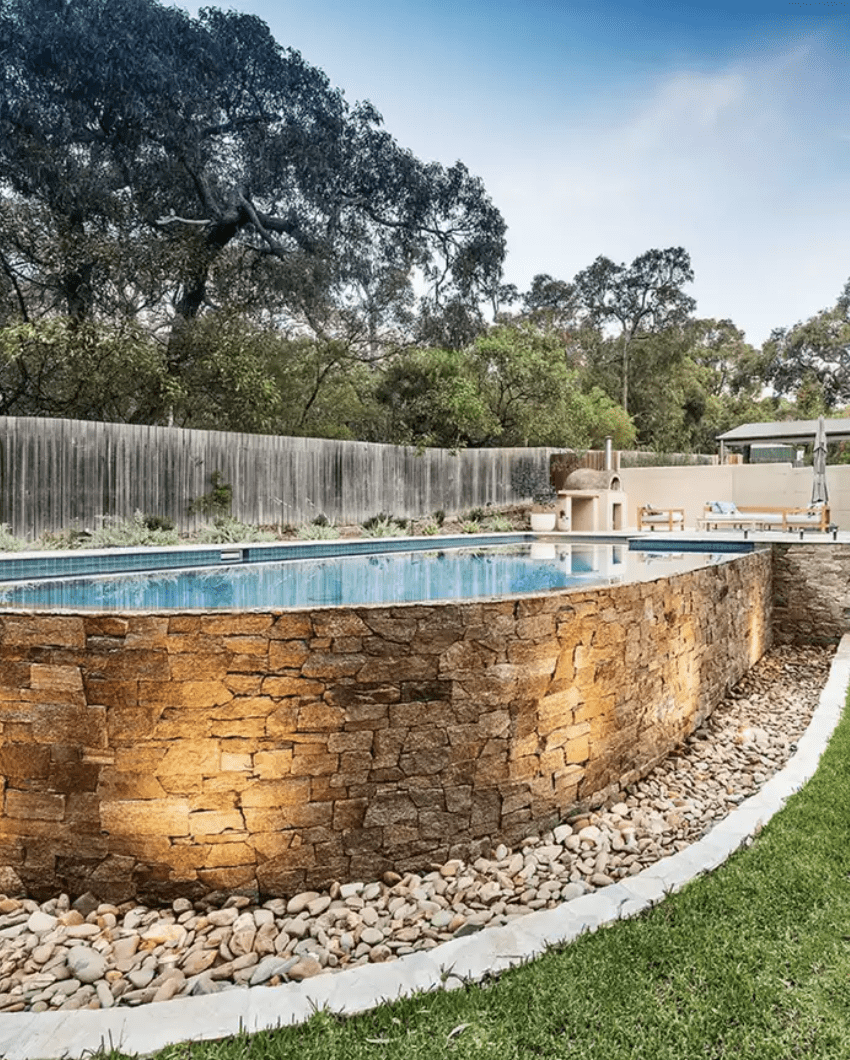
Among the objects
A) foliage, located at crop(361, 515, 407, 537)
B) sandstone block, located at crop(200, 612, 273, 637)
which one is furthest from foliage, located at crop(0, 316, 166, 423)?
sandstone block, located at crop(200, 612, 273, 637)

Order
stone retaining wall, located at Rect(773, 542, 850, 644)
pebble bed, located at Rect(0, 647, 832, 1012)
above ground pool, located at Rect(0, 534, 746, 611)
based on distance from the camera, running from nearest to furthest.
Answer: pebble bed, located at Rect(0, 647, 832, 1012)
above ground pool, located at Rect(0, 534, 746, 611)
stone retaining wall, located at Rect(773, 542, 850, 644)

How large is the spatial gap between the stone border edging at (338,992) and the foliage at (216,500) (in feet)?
32.7

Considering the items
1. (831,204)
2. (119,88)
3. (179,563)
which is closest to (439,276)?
(119,88)

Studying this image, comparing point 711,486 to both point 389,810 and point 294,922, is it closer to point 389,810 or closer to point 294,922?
point 389,810

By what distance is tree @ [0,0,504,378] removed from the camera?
1255 cm

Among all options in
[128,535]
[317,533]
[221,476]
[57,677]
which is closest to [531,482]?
[317,533]

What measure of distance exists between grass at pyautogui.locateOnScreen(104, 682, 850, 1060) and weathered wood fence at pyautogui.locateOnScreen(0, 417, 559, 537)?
9.28m

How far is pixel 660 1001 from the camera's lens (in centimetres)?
203

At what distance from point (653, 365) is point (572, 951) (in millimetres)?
29461

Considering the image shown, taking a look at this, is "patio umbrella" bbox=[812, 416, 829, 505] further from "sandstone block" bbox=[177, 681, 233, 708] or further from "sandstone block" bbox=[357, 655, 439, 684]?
"sandstone block" bbox=[177, 681, 233, 708]

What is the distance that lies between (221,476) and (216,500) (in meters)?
0.44

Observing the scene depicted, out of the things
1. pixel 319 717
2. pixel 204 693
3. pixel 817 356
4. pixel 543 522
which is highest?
pixel 817 356

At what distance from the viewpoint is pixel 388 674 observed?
119 inches

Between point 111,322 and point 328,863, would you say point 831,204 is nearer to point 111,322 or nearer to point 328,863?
point 111,322
